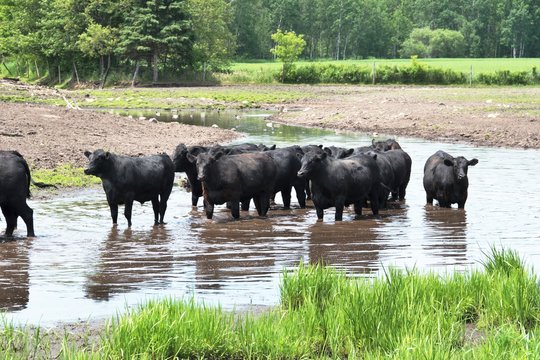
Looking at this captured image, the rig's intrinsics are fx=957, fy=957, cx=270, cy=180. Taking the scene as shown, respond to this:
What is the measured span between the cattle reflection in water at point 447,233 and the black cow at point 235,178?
3031 mm

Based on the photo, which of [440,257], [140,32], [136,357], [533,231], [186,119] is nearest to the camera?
[136,357]

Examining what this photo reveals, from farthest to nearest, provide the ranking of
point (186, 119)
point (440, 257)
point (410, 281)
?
point (186, 119) → point (440, 257) → point (410, 281)

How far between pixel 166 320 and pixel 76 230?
8070mm

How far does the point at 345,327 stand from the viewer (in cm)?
809

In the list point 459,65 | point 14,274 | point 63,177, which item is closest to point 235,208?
point 63,177

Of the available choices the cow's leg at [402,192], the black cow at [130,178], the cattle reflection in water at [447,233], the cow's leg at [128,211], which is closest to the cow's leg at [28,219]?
the black cow at [130,178]

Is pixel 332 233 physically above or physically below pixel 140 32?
below

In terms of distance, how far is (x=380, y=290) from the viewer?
846cm

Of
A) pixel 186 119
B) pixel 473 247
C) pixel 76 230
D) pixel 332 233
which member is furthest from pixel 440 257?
pixel 186 119

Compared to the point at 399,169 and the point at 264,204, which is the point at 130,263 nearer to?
the point at 264,204

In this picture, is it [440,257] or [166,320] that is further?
[440,257]

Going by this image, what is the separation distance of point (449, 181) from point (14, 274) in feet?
31.0

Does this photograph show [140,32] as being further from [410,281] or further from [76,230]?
[410,281]

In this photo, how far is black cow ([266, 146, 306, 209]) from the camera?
729 inches
